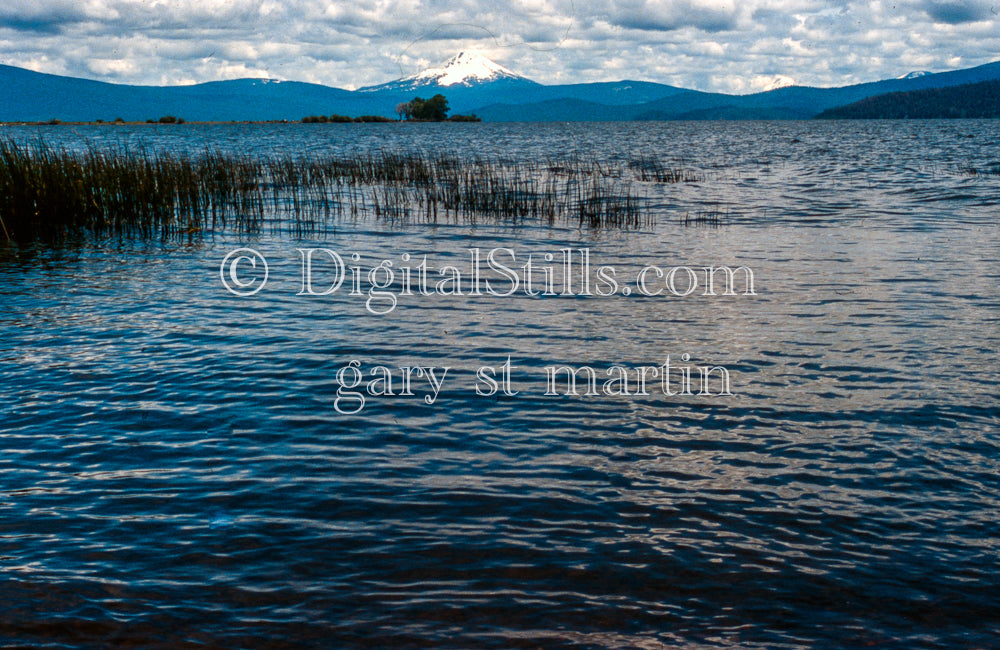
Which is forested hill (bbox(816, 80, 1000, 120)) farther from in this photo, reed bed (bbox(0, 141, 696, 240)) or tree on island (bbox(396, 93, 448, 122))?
reed bed (bbox(0, 141, 696, 240))

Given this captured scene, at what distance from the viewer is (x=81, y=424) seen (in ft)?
20.9

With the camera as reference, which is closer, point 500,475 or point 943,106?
point 500,475

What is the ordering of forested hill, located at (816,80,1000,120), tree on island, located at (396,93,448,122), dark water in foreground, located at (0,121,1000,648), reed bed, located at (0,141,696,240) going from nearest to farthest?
dark water in foreground, located at (0,121,1000,648)
reed bed, located at (0,141,696,240)
tree on island, located at (396,93,448,122)
forested hill, located at (816,80,1000,120)

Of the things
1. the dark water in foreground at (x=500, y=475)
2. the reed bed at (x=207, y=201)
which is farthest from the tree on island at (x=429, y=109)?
the dark water in foreground at (x=500, y=475)

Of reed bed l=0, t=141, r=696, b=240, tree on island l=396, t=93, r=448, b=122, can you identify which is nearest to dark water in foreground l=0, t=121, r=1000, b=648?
reed bed l=0, t=141, r=696, b=240

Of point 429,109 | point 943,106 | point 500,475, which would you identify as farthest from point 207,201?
point 943,106

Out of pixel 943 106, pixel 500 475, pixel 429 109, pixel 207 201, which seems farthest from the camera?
pixel 943 106

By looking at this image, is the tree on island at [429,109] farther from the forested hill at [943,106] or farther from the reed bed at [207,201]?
the reed bed at [207,201]

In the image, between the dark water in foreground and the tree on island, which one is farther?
the tree on island

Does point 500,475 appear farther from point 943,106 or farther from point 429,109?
point 943,106

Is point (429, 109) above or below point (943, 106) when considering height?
below

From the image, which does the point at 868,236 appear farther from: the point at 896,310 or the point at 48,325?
the point at 48,325

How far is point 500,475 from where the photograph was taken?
5.43m

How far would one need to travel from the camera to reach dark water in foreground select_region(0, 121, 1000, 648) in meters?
3.94
